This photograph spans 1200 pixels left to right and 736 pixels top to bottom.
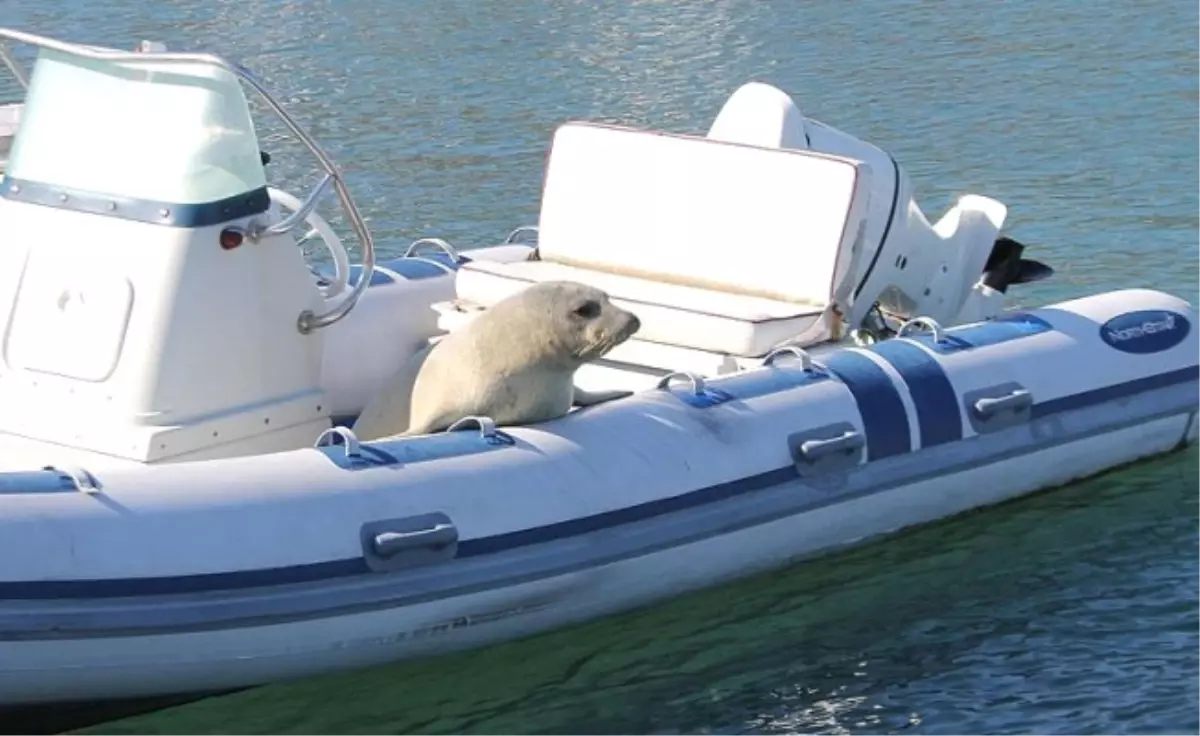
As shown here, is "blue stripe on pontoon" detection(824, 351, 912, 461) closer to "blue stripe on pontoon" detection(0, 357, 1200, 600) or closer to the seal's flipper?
"blue stripe on pontoon" detection(0, 357, 1200, 600)

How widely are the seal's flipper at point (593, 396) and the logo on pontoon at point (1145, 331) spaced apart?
5.24 ft

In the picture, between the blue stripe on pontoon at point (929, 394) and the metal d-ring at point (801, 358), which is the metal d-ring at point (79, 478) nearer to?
the metal d-ring at point (801, 358)

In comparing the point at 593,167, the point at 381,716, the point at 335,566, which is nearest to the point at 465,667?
the point at 381,716

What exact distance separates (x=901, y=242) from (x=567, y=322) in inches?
61.1

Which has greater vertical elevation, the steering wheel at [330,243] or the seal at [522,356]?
the steering wheel at [330,243]

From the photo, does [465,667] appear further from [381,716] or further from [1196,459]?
[1196,459]

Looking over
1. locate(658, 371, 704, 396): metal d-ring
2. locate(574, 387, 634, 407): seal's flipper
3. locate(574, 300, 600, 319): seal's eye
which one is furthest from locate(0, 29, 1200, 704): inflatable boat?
locate(574, 300, 600, 319): seal's eye

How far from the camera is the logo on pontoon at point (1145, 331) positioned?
7.11 metres

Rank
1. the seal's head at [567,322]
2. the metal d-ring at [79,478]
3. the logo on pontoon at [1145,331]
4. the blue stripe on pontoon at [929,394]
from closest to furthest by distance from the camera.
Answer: the metal d-ring at [79,478] < the seal's head at [567,322] < the blue stripe on pontoon at [929,394] < the logo on pontoon at [1145,331]

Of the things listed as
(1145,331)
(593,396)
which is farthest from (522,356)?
(1145,331)

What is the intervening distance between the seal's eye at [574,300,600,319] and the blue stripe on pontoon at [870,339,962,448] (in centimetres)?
101

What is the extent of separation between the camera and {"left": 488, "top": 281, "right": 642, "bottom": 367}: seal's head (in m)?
6.03

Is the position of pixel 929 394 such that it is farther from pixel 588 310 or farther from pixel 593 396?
pixel 588 310

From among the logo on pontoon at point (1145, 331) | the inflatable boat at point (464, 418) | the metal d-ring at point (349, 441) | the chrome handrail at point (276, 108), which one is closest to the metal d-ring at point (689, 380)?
the inflatable boat at point (464, 418)
